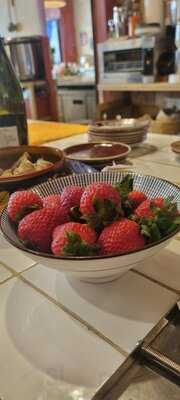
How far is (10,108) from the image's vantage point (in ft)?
3.10

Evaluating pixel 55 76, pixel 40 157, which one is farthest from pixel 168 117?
pixel 55 76

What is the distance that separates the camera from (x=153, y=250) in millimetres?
360

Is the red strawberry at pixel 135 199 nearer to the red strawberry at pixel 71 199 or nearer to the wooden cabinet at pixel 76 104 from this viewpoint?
the red strawberry at pixel 71 199

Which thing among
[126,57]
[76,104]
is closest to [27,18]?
[76,104]

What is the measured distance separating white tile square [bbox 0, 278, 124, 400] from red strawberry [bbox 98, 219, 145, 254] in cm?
10

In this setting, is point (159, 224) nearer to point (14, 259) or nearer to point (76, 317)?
point (76, 317)

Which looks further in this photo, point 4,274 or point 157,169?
point 157,169

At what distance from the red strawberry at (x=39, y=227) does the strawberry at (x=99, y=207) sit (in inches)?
1.5

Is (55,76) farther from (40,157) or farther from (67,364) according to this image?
(67,364)

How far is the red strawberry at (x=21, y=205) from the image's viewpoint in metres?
0.41

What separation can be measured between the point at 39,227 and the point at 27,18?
4.40 m

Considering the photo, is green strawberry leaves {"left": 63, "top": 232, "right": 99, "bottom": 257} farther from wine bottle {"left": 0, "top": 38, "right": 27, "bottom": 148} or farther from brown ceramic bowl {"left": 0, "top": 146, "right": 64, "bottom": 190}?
wine bottle {"left": 0, "top": 38, "right": 27, "bottom": 148}

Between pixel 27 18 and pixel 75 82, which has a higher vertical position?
pixel 27 18

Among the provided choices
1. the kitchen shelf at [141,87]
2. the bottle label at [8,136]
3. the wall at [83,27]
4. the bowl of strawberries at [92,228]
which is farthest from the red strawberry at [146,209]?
the wall at [83,27]
